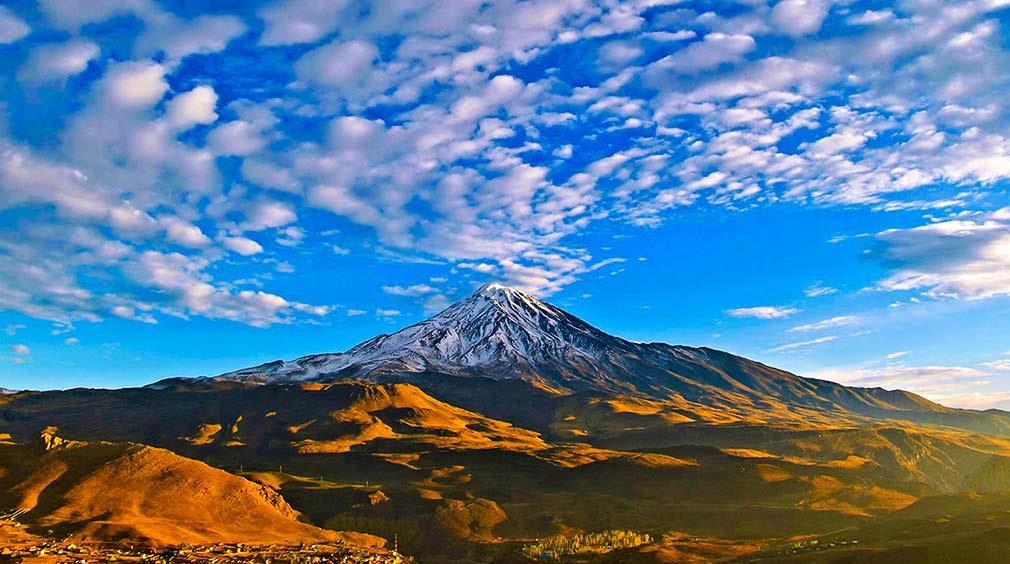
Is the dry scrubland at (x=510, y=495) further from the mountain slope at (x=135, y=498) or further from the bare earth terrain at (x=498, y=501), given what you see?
the bare earth terrain at (x=498, y=501)

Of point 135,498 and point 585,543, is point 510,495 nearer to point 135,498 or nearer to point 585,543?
point 585,543

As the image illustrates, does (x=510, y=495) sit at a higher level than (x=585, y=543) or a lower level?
higher

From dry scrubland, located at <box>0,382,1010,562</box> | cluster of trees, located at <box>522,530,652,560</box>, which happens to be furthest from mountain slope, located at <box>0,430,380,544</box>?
cluster of trees, located at <box>522,530,652,560</box>

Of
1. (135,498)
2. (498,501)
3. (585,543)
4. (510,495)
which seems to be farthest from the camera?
(510,495)

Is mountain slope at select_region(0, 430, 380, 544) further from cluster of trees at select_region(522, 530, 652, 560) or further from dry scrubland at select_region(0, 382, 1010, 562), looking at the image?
cluster of trees at select_region(522, 530, 652, 560)

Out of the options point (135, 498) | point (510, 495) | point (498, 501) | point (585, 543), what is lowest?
point (585, 543)

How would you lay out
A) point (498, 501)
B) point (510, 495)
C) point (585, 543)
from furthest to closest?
point (510, 495) → point (498, 501) → point (585, 543)

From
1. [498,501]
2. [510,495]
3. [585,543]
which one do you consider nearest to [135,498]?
[498,501]

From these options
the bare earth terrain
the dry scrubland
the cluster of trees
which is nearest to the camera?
the bare earth terrain

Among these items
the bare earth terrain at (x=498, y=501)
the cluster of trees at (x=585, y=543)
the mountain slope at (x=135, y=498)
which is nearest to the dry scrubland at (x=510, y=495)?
the mountain slope at (x=135, y=498)
